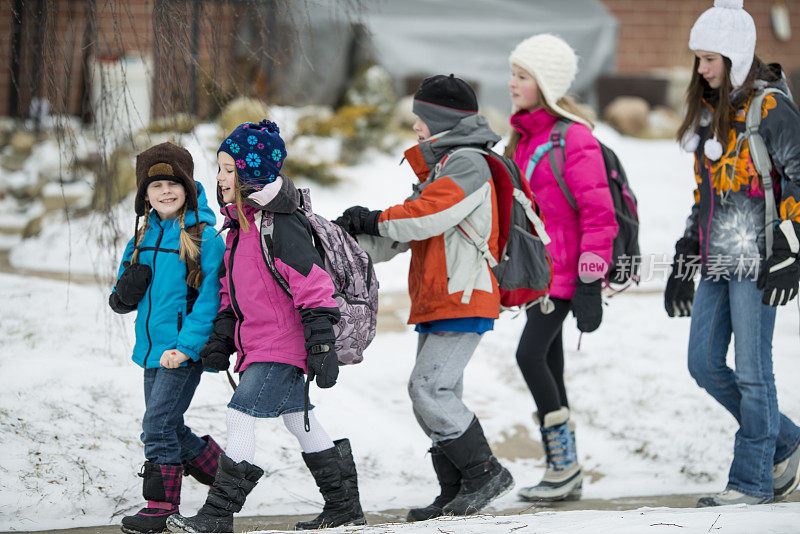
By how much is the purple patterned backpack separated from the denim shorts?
23 centimetres

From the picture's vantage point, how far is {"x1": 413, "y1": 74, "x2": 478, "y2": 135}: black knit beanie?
382cm

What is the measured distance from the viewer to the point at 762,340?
13.2 ft

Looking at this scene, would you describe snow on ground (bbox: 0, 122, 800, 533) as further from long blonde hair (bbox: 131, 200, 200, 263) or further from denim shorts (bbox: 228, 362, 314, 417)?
denim shorts (bbox: 228, 362, 314, 417)

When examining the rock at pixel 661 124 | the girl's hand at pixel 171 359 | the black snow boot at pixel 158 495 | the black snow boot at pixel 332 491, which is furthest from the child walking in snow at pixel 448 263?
the rock at pixel 661 124

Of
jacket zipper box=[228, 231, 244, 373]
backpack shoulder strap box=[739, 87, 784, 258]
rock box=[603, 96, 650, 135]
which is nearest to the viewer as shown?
jacket zipper box=[228, 231, 244, 373]

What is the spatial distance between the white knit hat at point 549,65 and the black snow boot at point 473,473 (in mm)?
1649

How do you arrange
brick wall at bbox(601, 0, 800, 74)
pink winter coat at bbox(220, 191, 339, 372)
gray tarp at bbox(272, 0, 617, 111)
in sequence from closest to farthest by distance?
pink winter coat at bbox(220, 191, 339, 372), gray tarp at bbox(272, 0, 617, 111), brick wall at bbox(601, 0, 800, 74)

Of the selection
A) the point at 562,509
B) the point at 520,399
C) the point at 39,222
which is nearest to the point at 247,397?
the point at 562,509

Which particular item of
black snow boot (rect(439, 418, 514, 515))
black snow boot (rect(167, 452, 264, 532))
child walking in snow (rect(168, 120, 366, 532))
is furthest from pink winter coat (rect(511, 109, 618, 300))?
black snow boot (rect(167, 452, 264, 532))

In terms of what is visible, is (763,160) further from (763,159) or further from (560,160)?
(560,160)

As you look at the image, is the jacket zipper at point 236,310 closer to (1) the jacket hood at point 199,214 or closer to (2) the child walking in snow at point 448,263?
(1) the jacket hood at point 199,214

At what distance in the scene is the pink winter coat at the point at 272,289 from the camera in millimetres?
3309

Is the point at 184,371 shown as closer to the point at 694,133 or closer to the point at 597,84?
the point at 694,133

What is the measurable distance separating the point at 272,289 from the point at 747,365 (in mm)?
2224
